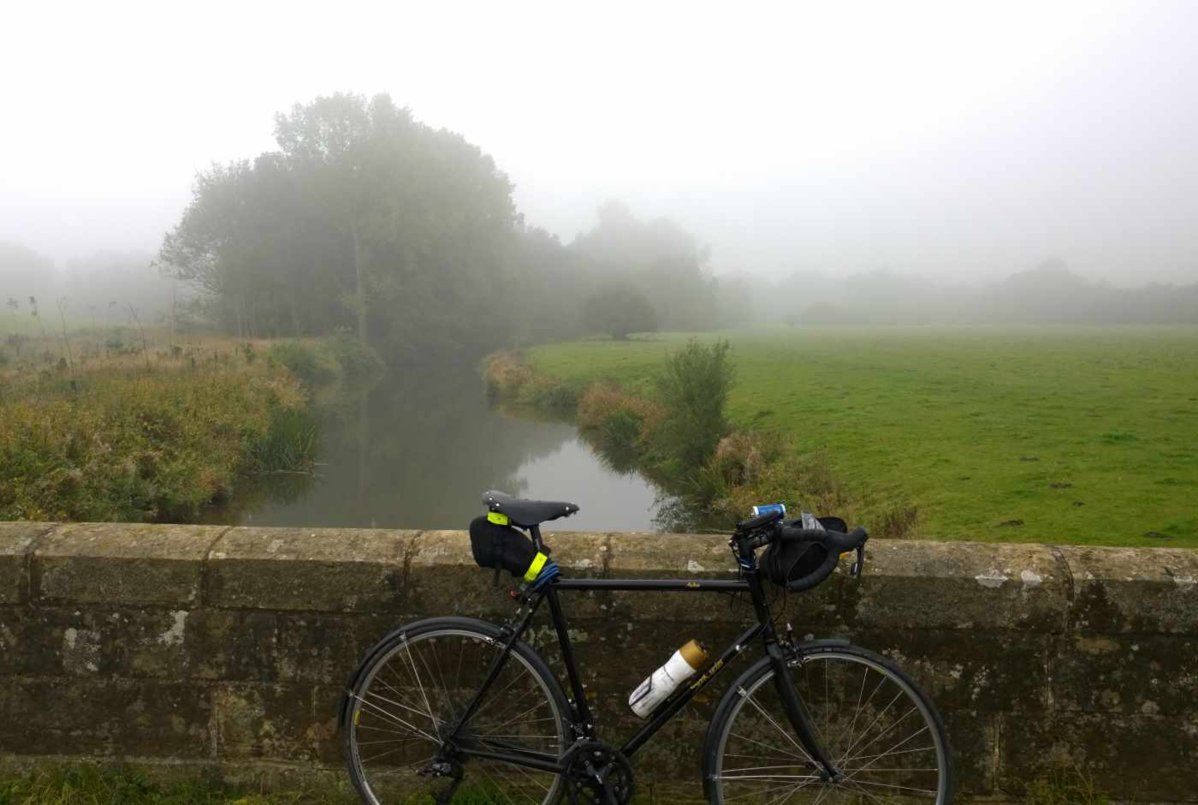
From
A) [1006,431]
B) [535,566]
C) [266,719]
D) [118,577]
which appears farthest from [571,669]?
[1006,431]

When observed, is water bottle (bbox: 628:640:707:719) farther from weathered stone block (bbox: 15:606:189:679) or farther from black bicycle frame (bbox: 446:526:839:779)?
weathered stone block (bbox: 15:606:189:679)

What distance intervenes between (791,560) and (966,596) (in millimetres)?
807

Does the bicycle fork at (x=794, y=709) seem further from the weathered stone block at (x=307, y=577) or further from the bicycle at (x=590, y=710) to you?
the weathered stone block at (x=307, y=577)

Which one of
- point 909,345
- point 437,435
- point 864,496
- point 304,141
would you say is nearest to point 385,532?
point 864,496

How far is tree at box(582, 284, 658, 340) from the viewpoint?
2680 inches

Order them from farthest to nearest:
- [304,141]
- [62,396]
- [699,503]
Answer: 1. [304,141]
2. [699,503]
3. [62,396]

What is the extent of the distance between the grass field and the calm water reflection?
414 cm

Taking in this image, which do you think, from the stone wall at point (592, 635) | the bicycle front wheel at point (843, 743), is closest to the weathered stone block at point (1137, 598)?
the stone wall at point (592, 635)

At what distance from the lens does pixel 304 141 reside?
2253 inches

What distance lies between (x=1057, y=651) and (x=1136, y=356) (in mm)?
36375

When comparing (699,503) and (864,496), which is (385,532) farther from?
(699,503)

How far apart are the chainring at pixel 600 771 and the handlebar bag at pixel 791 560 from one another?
79cm

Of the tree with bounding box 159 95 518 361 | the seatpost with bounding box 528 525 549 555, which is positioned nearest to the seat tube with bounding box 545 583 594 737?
the seatpost with bounding box 528 525 549 555

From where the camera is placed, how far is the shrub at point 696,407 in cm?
2020
